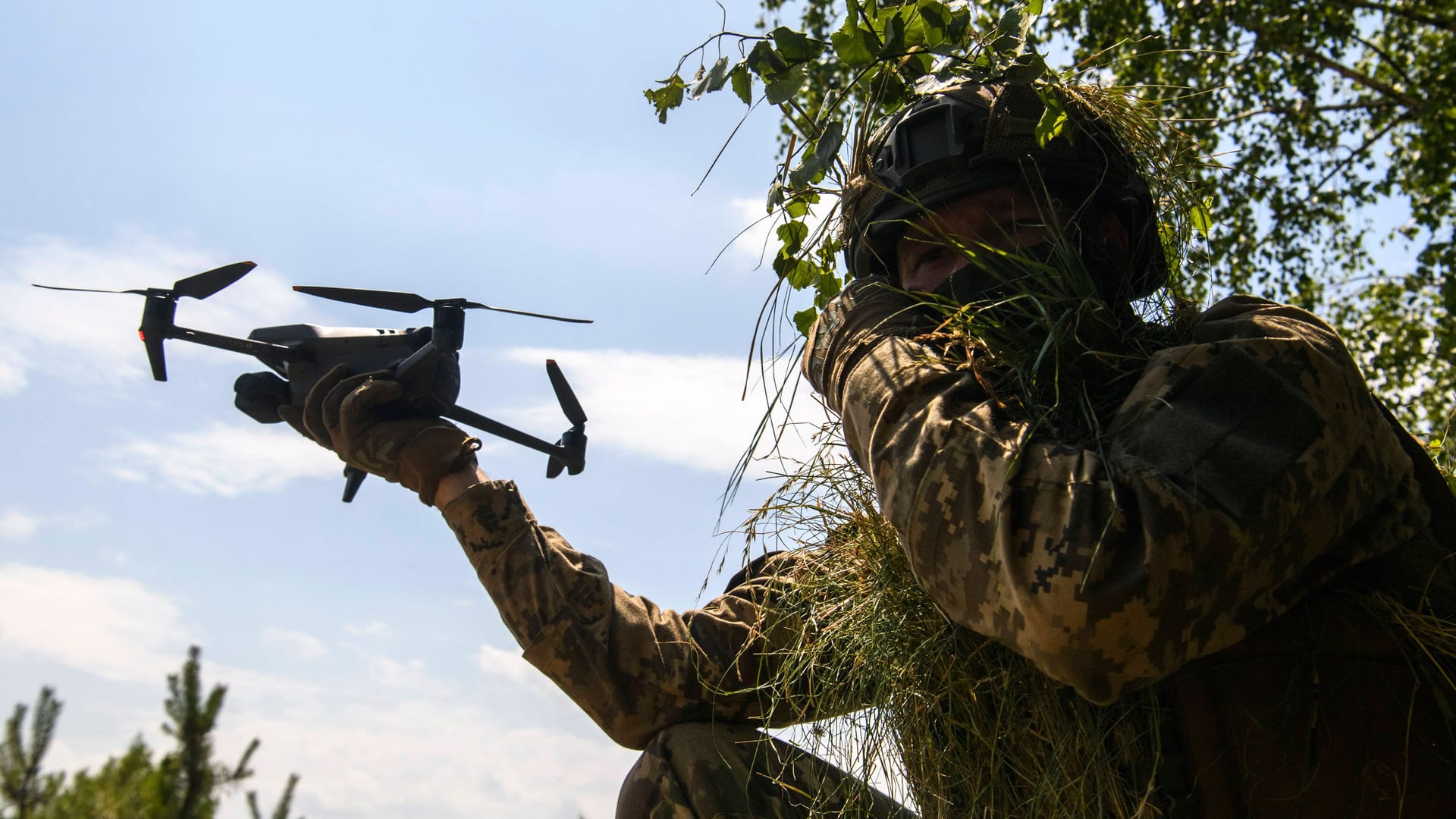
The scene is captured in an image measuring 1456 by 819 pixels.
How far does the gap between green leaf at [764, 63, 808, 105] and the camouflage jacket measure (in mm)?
571

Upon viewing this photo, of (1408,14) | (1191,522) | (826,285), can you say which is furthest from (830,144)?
(1408,14)

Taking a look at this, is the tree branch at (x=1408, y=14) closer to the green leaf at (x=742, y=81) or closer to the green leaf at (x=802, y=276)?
the green leaf at (x=802, y=276)

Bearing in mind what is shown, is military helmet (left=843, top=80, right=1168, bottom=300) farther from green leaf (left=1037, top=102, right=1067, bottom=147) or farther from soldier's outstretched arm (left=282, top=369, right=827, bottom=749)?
soldier's outstretched arm (left=282, top=369, right=827, bottom=749)

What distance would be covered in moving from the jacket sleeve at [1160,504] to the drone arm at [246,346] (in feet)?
8.81

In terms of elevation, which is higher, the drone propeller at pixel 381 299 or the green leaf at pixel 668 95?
the drone propeller at pixel 381 299

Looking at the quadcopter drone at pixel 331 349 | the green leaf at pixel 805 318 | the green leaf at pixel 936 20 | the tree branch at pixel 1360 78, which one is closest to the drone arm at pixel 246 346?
the quadcopter drone at pixel 331 349

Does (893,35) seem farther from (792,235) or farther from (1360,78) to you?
(1360,78)

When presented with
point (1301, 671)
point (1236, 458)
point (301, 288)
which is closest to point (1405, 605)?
point (1301, 671)

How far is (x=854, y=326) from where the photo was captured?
7.75 ft

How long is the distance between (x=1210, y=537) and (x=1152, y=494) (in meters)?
0.11

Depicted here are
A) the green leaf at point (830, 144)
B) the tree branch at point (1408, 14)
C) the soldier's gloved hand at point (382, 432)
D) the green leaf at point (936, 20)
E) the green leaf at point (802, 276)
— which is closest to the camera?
the green leaf at point (830, 144)

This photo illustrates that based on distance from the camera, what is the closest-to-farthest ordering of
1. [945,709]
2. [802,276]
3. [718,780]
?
[945,709] < [718,780] < [802,276]

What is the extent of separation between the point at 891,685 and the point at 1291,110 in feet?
28.0

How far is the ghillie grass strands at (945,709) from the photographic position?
A: 203 cm
